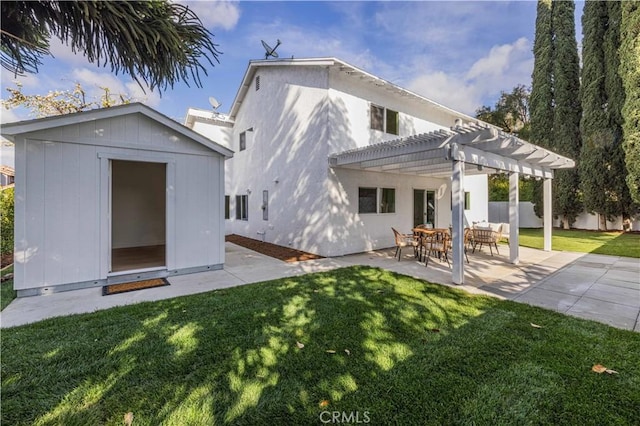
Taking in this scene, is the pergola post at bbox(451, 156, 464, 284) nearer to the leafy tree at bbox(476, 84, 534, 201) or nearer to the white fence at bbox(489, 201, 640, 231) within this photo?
the white fence at bbox(489, 201, 640, 231)

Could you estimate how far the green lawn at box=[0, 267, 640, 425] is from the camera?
7.90ft

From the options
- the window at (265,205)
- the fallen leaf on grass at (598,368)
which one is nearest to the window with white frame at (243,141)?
the window at (265,205)

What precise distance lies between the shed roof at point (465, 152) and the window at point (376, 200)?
1128mm

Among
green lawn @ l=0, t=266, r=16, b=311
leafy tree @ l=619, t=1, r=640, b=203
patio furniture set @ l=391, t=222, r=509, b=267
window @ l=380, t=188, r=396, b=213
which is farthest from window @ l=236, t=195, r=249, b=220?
leafy tree @ l=619, t=1, r=640, b=203

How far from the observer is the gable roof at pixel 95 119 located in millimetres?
5074

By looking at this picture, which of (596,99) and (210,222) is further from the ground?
(596,99)

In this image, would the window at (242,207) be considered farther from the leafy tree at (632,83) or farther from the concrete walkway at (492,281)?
the leafy tree at (632,83)

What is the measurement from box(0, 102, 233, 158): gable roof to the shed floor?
328cm

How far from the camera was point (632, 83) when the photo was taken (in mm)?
12391

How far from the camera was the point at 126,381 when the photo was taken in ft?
9.18

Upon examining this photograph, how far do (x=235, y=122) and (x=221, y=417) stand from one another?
630 inches

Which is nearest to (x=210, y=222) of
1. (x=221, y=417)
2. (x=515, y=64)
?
(x=221, y=417)

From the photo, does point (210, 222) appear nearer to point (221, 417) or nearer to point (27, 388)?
point (27, 388)

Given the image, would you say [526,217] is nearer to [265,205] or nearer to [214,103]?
[265,205]
